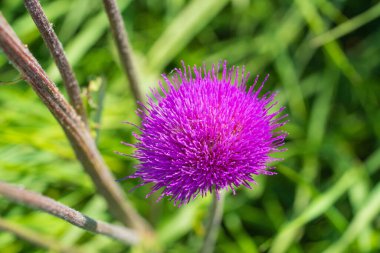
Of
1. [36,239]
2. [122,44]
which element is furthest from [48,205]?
[36,239]

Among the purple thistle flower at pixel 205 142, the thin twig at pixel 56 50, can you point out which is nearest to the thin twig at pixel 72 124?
the thin twig at pixel 56 50

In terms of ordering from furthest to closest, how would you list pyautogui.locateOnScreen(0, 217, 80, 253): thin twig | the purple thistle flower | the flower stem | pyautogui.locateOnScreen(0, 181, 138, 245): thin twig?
pyautogui.locateOnScreen(0, 217, 80, 253): thin twig, the flower stem, the purple thistle flower, pyautogui.locateOnScreen(0, 181, 138, 245): thin twig

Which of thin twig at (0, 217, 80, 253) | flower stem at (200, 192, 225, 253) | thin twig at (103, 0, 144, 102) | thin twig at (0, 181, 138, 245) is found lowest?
flower stem at (200, 192, 225, 253)

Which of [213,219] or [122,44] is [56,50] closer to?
[122,44]

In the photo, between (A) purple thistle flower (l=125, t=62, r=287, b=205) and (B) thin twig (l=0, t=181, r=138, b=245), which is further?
(A) purple thistle flower (l=125, t=62, r=287, b=205)

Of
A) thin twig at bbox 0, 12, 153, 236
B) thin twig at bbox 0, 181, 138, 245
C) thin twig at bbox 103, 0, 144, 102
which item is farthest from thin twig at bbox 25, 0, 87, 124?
thin twig at bbox 0, 181, 138, 245

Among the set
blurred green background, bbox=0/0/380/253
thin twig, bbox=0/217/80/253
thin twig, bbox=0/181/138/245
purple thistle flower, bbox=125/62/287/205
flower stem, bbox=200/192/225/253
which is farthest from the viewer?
blurred green background, bbox=0/0/380/253

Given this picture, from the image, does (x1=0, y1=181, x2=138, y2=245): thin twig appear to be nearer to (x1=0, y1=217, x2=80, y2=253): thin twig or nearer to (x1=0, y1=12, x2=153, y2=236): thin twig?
(x1=0, y1=12, x2=153, y2=236): thin twig

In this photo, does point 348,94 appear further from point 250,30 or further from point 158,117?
point 158,117
